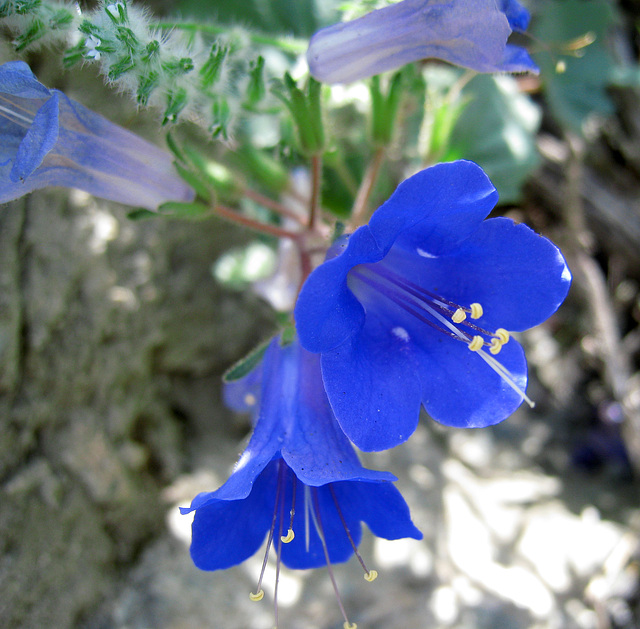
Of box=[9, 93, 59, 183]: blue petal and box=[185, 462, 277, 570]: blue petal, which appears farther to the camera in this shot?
box=[185, 462, 277, 570]: blue petal

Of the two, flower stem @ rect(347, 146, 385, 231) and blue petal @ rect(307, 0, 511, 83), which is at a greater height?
blue petal @ rect(307, 0, 511, 83)

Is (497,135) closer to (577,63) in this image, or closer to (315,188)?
(577,63)

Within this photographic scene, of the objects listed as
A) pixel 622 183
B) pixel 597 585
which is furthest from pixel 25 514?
pixel 622 183

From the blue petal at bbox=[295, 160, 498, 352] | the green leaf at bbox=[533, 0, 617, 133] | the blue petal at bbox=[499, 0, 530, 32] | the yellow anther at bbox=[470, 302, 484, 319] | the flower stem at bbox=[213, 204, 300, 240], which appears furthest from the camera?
the green leaf at bbox=[533, 0, 617, 133]

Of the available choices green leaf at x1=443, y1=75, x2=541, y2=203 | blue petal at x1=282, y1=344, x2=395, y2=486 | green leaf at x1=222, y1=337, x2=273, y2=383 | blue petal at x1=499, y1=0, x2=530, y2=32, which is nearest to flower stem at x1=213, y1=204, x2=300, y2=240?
green leaf at x1=222, y1=337, x2=273, y2=383

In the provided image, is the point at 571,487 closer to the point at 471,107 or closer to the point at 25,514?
the point at 471,107

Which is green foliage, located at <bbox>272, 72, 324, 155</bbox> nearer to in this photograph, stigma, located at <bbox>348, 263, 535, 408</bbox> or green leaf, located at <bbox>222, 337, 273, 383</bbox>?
stigma, located at <bbox>348, 263, 535, 408</bbox>
